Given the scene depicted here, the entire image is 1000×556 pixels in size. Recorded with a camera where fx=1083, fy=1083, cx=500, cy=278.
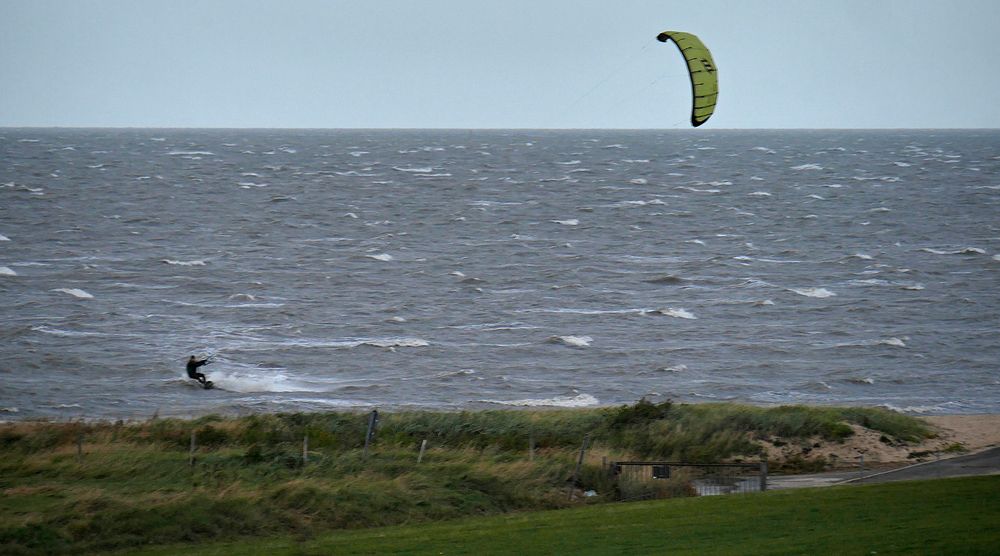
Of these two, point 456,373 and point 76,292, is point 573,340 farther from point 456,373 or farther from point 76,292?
point 76,292

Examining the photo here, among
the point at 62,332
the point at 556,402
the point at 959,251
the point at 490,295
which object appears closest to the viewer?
the point at 556,402

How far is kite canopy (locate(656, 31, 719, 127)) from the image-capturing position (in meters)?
23.9

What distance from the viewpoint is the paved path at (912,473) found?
2030 cm

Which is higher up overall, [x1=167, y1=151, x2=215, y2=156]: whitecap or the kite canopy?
the kite canopy

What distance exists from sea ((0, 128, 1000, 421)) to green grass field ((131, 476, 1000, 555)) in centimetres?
1661

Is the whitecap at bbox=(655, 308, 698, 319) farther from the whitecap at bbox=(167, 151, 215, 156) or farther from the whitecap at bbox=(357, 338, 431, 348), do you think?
the whitecap at bbox=(167, 151, 215, 156)

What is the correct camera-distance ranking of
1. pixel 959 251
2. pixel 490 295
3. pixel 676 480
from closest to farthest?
pixel 676 480, pixel 490 295, pixel 959 251

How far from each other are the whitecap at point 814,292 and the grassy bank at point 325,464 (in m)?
24.6

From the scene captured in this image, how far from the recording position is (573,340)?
43.5m

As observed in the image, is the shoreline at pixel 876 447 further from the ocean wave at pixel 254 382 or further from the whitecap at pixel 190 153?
the whitecap at pixel 190 153

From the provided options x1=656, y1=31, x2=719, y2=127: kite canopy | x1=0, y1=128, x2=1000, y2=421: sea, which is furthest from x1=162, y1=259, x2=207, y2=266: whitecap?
x1=656, y1=31, x2=719, y2=127: kite canopy

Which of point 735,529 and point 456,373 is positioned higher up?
point 735,529

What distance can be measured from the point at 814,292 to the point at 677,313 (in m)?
8.85

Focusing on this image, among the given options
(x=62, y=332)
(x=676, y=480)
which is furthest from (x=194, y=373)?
(x=676, y=480)
